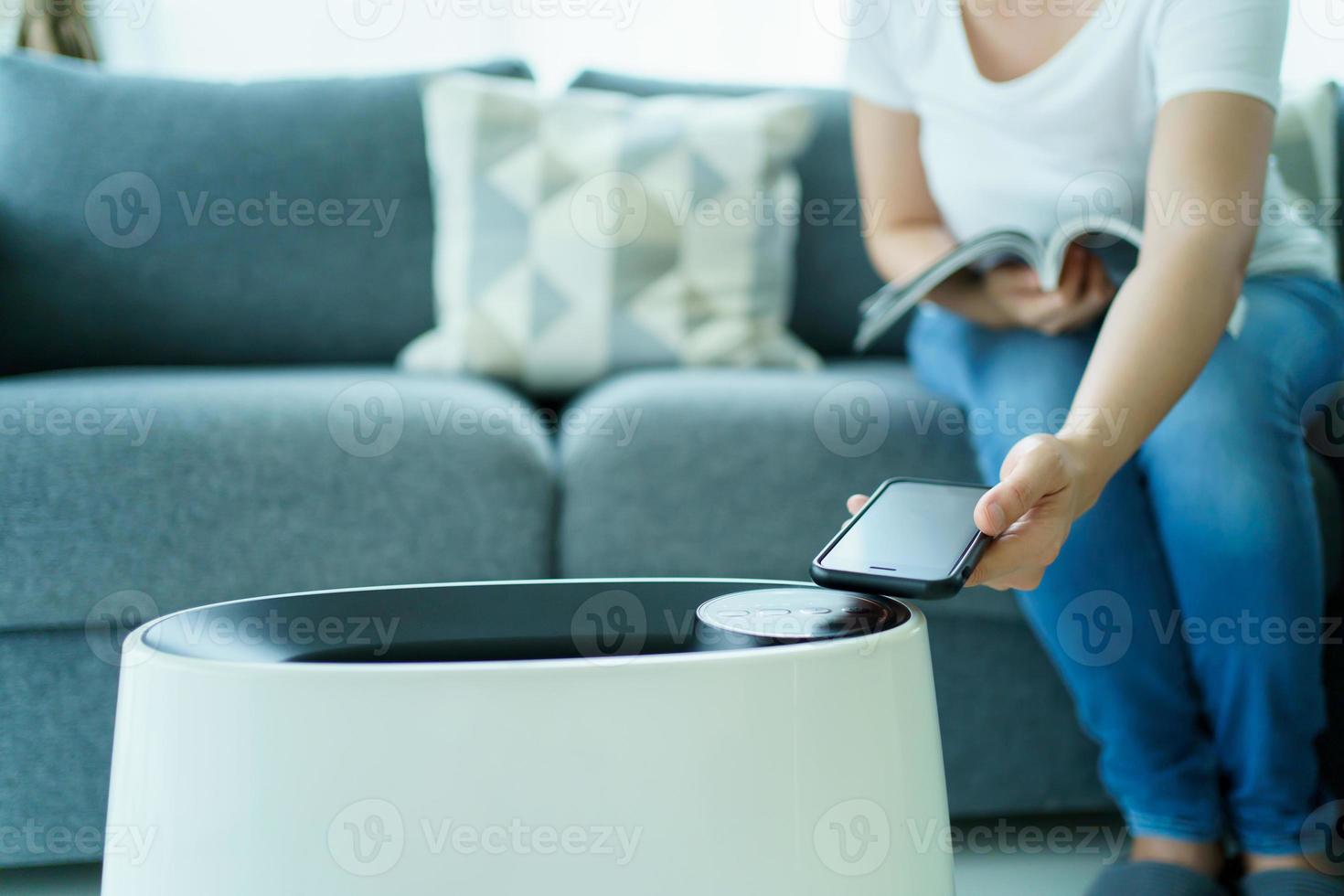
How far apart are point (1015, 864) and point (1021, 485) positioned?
62cm

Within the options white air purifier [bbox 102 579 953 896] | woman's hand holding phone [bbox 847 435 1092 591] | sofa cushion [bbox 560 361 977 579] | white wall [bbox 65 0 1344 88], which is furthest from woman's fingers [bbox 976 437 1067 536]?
white wall [bbox 65 0 1344 88]

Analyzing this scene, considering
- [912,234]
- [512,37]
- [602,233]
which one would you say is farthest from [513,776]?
[512,37]

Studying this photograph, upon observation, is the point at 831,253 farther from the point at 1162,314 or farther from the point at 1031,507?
the point at 1031,507

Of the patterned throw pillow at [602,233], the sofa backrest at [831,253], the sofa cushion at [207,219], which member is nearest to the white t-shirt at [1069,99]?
the patterned throw pillow at [602,233]

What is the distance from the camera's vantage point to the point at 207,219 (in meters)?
1.54

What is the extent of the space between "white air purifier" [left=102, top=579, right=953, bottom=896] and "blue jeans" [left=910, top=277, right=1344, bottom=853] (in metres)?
0.52

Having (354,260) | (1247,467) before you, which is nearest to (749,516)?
(1247,467)

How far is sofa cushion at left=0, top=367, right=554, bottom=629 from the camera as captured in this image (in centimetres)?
95

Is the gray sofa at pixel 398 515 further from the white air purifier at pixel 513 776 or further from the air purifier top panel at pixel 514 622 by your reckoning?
the white air purifier at pixel 513 776

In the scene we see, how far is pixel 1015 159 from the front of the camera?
42.2 inches

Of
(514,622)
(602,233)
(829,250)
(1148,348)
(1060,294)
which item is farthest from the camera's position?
(829,250)

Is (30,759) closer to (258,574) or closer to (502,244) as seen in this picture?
(258,574)

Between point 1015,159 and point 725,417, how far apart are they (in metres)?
0.38

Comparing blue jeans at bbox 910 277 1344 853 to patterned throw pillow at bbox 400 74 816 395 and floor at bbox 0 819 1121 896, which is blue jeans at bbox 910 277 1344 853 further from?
patterned throw pillow at bbox 400 74 816 395
